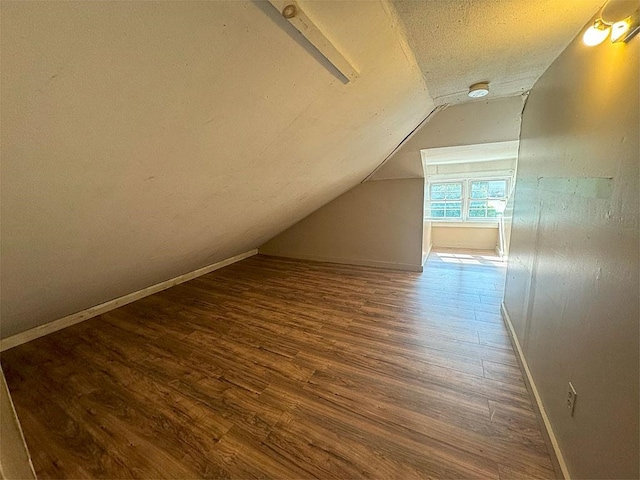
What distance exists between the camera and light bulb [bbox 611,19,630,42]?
765mm

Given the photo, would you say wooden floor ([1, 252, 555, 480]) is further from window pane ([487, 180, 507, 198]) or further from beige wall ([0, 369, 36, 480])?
window pane ([487, 180, 507, 198])

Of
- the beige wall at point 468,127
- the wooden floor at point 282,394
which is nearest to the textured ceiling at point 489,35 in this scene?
the beige wall at point 468,127

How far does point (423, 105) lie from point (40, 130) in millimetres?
2378

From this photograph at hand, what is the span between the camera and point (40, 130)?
745 millimetres

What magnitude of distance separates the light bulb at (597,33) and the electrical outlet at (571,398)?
1.37 meters

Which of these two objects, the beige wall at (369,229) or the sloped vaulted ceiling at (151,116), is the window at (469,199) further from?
the sloped vaulted ceiling at (151,116)

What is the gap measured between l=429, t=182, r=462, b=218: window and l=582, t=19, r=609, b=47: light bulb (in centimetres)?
538

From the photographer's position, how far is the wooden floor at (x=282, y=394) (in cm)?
115

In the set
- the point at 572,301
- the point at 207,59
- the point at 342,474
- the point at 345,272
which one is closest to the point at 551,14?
the point at 572,301

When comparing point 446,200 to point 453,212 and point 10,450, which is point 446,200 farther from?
point 10,450

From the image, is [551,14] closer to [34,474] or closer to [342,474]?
[342,474]

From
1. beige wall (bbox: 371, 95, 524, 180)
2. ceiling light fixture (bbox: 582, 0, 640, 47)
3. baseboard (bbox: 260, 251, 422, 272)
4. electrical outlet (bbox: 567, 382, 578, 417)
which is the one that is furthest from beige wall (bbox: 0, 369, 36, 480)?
baseboard (bbox: 260, 251, 422, 272)

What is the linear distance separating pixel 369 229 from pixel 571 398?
3.26 meters

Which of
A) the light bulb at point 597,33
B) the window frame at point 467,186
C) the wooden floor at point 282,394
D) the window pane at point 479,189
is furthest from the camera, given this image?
the window pane at point 479,189
